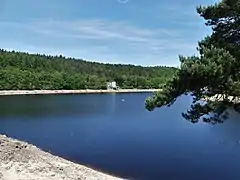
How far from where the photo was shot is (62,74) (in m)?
123

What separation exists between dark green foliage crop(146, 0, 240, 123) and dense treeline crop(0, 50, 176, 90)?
336ft

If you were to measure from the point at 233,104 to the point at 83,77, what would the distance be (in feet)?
386

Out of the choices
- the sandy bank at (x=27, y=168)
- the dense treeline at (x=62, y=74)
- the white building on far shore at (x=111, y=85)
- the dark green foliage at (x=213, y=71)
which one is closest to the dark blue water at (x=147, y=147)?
the sandy bank at (x=27, y=168)

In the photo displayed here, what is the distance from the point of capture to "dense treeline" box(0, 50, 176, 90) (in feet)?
368

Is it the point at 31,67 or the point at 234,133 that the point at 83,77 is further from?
the point at 234,133

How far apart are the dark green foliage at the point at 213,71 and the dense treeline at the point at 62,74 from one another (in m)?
102

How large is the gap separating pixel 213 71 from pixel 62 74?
378ft

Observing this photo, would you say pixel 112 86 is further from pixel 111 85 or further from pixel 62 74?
pixel 62 74

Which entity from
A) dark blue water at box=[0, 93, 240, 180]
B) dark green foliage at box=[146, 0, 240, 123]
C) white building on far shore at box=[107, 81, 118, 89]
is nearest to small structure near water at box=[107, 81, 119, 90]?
white building on far shore at box=[107, 81, 118, 89]

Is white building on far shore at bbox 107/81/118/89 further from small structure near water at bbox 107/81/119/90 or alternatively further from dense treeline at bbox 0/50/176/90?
dense treeline at bbox 0/50/176/90

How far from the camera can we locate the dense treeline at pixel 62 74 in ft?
368

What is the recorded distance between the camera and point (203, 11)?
11562mm

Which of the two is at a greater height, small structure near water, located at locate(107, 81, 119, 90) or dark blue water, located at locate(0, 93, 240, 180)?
dark blue water, located at locate(0, 93, 240, 180)

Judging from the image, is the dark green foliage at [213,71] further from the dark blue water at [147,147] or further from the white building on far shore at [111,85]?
the white building on far shore at [111,85]
